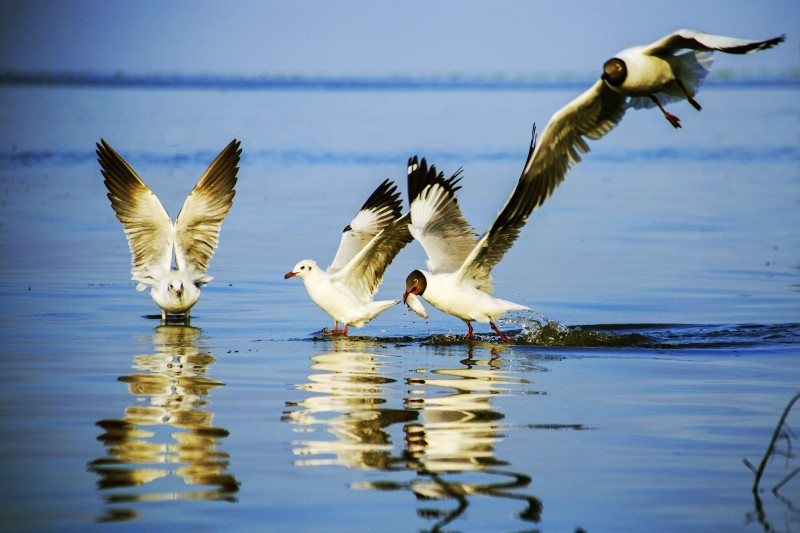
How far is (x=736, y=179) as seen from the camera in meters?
29.0

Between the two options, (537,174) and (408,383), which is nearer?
(408,383)

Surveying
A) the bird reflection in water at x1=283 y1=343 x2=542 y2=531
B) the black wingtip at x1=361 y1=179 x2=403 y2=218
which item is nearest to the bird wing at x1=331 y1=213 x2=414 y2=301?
the black wingtip at x1=361 y1=179 x2=403 y2=218

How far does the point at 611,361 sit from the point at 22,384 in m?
4.99

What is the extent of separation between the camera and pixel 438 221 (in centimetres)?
1310

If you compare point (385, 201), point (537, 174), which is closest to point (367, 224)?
point (385, 201)

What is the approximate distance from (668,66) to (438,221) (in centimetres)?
307

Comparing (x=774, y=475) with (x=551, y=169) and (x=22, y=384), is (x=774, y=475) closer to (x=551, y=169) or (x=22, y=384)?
(x=551, y=169)

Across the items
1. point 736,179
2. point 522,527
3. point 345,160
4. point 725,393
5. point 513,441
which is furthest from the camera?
point 345,160

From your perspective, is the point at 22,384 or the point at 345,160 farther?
the point at 345,160

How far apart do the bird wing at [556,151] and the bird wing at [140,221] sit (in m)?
4.02

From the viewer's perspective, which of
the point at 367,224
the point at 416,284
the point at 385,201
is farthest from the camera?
the point at 385,201

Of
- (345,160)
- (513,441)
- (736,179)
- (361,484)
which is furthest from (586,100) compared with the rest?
(345,160)

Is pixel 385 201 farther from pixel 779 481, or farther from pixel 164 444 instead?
pixel 779 481

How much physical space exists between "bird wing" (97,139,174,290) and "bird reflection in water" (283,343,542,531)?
351cm
